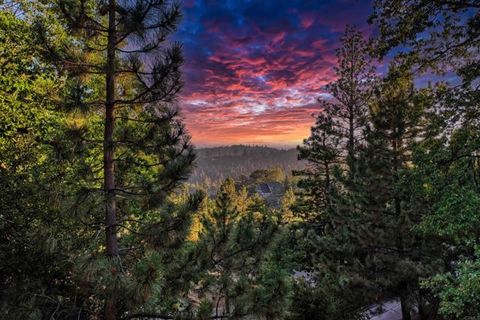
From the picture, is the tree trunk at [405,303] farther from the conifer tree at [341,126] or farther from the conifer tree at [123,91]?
the conifer tree at [123,91]

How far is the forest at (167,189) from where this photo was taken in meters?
4.27

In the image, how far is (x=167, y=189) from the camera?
177 inches

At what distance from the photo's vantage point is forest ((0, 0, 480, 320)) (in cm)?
427

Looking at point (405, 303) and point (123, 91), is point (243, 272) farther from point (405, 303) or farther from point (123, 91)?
point (405, 303)

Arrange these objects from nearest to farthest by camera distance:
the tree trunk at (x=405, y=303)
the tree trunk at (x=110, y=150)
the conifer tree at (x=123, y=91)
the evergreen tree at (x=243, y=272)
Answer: the conifer tree at (x=123, y=91), the tree trunk at (x=110, y=150), the evergreen tree at (x=243, y=272), the tree trunk at (x=405, y=303)

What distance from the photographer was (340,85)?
1513 cm

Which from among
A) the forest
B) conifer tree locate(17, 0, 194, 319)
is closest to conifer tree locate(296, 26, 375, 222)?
the forest

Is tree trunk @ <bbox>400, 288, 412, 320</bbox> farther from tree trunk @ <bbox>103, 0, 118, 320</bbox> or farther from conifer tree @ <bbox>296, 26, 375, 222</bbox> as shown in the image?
tree trunk @ <bbox>103, 0, 118, 320</bbox>

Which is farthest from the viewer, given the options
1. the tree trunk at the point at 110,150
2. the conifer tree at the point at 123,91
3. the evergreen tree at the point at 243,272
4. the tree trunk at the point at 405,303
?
the tree trunk at the point at 405,303

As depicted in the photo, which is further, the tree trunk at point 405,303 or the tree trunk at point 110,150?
the tree trunk at point 405,303

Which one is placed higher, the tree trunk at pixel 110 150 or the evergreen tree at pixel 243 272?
the tree trunk at pixel 110 150

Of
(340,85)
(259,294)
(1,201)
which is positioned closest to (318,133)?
(340,85)

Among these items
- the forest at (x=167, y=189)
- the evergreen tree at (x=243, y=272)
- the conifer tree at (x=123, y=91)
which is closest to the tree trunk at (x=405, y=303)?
the forest at (x=167, y=189)

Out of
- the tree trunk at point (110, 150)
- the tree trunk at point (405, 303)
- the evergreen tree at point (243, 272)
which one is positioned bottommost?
the tree trunk at point (405, 303)
